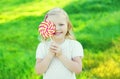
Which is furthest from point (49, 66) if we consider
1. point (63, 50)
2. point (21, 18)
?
point (21, 18)

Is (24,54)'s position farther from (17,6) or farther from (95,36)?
(17,6)

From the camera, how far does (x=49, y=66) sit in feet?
15.6

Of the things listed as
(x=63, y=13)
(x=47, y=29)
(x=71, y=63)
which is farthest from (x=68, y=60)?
(x=63, y=13)

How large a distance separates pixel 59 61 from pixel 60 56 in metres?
0.11

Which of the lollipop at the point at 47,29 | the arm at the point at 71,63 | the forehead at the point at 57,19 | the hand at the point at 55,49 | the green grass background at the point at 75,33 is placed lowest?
the green grass background at the point at 75,33

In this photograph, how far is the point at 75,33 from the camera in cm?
834

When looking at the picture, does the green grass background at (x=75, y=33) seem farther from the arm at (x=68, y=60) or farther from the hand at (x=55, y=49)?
the hand at (x=55, y=49)

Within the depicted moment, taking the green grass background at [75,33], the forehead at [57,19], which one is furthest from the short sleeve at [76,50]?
the green grass background at [75,33]

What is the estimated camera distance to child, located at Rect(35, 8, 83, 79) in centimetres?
471

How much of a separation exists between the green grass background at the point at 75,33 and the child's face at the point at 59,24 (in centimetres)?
211

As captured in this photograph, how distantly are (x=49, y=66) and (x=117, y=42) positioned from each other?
3426 millimetres

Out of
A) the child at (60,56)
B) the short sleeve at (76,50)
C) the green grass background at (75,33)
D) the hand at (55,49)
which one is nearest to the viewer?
the hand at (55,49)

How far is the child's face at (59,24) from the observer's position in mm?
4738

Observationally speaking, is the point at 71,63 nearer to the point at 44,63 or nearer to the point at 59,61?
the point at 59,61
